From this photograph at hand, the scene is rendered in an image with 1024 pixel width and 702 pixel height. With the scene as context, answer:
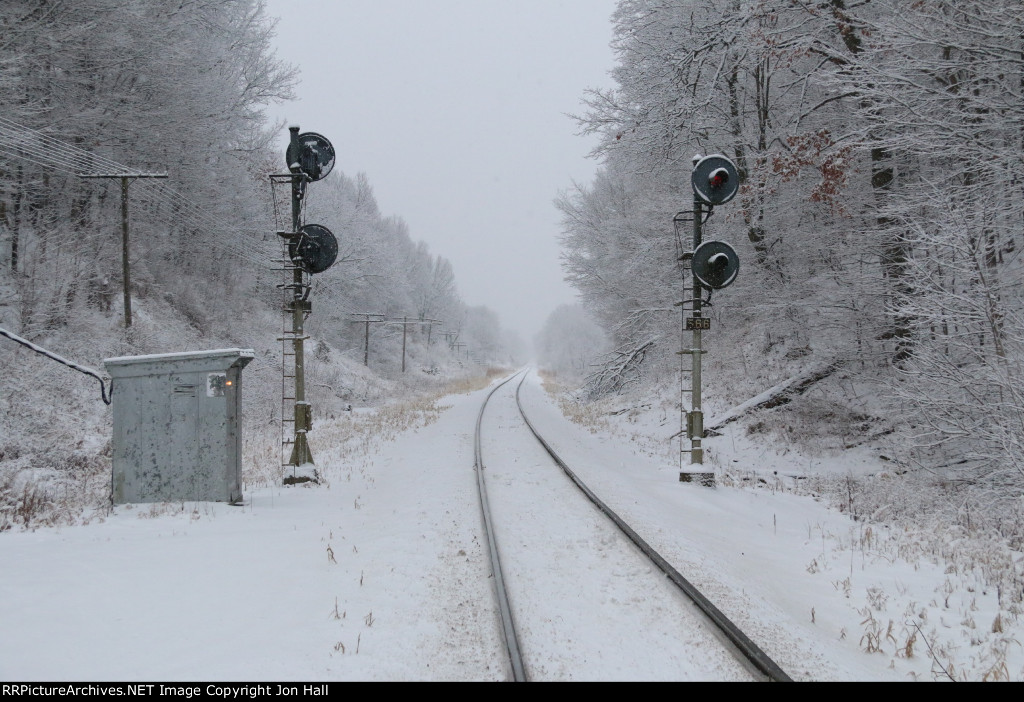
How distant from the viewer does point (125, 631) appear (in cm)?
347

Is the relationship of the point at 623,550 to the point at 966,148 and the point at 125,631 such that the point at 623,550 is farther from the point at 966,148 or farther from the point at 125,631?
the point at 966,148

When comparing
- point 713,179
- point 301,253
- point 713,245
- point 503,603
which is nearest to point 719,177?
point 713,179

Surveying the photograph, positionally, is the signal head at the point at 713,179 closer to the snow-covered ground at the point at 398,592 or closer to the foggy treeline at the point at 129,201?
the snow-covered ground at the point at 398,592

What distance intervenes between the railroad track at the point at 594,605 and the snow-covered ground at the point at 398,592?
0.06 metres

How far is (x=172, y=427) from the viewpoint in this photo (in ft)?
21.7

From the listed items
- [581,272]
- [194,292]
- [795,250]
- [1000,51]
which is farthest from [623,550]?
[194,292]

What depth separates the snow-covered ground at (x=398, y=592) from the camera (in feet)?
10.5

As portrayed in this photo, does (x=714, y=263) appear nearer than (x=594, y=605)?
No

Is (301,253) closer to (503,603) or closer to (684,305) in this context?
(503,603)

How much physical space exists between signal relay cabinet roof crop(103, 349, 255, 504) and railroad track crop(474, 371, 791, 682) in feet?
10.9

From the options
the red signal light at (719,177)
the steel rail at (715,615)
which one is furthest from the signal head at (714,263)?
the steel rail at (715,615)

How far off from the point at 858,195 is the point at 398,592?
11.3 meters

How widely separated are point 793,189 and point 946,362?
21.2 feet

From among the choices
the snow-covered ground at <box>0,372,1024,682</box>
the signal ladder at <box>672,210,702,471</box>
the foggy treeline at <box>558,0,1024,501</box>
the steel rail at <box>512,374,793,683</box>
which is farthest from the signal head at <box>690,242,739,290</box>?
the steel rail at <box>512,374,793,683</box>
